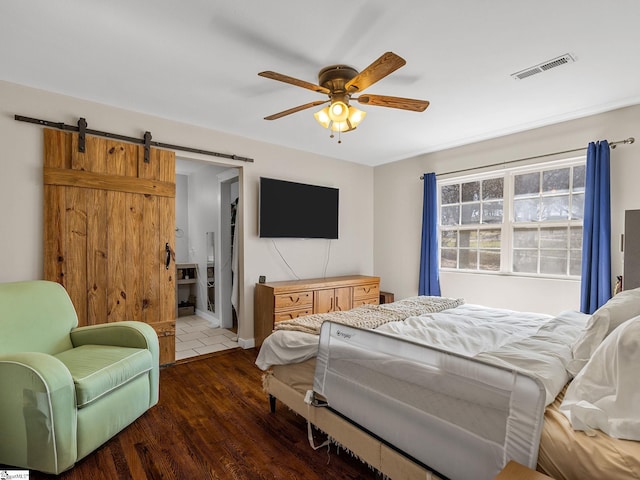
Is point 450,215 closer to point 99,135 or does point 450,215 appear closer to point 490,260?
point 490,260

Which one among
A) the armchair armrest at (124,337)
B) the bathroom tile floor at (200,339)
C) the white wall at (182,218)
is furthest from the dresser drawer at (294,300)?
the white wall at (182,218)

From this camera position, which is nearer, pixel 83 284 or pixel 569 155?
pixel 83 284

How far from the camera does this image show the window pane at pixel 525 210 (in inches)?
140

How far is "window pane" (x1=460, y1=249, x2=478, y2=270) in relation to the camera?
4.03m

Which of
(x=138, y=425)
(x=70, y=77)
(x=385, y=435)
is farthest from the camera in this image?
(x=70, y=77)

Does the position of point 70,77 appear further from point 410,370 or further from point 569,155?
point 569,155

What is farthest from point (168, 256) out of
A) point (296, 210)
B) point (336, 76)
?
point (336, 76)

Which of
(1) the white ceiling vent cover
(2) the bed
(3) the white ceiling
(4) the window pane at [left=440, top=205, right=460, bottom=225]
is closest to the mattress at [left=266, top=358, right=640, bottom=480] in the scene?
(2) the bed

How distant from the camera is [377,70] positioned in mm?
1822

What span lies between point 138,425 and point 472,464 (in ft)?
6.96

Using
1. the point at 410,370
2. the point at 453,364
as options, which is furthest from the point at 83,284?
the point at 453,364

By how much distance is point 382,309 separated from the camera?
8.74ft

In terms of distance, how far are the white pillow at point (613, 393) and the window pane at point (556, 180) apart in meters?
2.72

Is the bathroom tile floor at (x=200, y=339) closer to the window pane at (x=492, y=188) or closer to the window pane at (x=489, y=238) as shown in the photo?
the window pane at (x=489, y=238)
